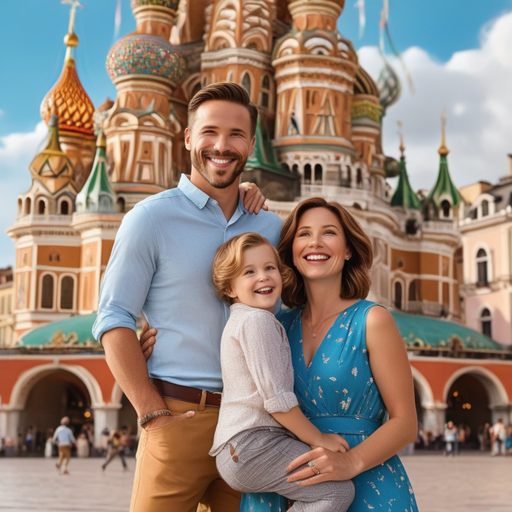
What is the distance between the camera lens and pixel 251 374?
328 cm

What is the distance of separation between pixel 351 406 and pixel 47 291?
3339 centimetres

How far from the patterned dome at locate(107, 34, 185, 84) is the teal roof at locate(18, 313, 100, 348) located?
395 inches

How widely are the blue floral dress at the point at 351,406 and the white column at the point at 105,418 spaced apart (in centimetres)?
2556

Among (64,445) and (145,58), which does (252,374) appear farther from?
(145,58)

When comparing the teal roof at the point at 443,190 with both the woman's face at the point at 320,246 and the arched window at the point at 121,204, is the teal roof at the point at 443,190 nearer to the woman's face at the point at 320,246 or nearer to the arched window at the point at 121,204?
the arched window at the point at 121,204

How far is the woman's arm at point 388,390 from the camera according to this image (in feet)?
10.9

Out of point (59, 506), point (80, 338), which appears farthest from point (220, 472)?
point (80, 338)

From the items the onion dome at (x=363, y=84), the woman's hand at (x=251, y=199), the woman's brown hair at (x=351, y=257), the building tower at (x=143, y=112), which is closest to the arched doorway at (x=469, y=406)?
the onion dome at (x=363, y=84)

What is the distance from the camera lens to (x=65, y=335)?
2939 cm

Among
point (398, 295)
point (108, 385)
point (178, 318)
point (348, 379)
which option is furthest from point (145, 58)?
point (348, 379)

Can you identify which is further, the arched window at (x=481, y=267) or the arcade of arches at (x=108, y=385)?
the arched window at (x=481, y=267)

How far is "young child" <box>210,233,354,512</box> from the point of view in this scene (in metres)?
3.23

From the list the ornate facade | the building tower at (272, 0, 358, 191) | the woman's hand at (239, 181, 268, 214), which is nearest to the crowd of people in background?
the ornate facade

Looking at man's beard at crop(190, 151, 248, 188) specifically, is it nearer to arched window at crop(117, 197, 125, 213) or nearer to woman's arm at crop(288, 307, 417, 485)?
woman's arm at crop(288, 307, 417, 485)
